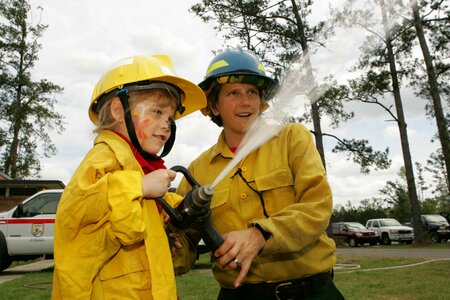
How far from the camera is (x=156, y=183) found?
6.66ft

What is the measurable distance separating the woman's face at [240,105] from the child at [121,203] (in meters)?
0.62

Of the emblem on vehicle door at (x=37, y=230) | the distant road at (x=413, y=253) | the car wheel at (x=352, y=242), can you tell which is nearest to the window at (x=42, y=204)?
the emblem on vehicle door at (x=37, y=230)

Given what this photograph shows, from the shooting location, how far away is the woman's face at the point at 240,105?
9.80 feet

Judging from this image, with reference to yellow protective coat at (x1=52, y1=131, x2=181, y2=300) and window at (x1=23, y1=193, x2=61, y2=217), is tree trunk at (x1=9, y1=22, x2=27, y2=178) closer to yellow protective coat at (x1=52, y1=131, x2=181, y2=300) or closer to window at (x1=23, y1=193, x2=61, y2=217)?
window at (x1=23, y1=193, x2=61, y2=217)

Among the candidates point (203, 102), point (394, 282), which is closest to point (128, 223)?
point (203, 102)

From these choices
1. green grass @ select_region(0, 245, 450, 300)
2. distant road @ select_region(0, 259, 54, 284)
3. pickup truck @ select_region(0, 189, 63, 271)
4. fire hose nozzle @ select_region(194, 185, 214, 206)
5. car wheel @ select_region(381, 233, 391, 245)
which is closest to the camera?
fire hose nozzle @ select_region(194, 185, 214, 206)

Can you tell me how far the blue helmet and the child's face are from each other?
608mm

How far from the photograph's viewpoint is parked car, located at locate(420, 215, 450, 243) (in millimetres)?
28859

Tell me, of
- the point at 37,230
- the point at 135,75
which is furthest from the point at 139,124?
the point at 37,230

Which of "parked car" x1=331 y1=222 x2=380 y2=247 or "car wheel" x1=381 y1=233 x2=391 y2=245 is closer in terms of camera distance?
"parked car" x1=331 y1=222 x2=380 y2=247

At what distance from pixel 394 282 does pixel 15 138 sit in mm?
29001

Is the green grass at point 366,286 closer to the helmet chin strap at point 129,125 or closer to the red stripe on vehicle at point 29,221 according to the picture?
the red stripe on vehicle at point 29,221

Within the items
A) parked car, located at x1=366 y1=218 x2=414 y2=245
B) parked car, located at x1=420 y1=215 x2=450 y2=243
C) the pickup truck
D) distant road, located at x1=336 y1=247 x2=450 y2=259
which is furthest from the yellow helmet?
parked car, located at x1=366 y1=218 x2=414 y2=245

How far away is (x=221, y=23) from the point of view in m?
20.0
